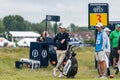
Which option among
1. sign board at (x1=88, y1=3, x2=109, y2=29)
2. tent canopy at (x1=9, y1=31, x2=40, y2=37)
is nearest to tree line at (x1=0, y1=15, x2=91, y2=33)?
tent canopy at (x1=9, y1=31, x2=40, y2=37)

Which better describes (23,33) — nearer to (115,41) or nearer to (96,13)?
(96,13)

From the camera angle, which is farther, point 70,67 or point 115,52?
point 115,52

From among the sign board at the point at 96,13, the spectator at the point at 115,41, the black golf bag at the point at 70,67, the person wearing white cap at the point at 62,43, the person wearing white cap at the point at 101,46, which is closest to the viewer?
the person wearing white cap at the point at 101,46

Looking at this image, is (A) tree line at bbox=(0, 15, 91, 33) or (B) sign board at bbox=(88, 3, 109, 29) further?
(A) tree line at bbox=(0, 15, 91, 33)

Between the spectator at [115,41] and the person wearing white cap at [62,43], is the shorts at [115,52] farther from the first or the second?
the person wearing white cap at [62,43]

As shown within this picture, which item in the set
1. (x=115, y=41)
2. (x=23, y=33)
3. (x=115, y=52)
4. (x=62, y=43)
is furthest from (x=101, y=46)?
(x=23, y=33)

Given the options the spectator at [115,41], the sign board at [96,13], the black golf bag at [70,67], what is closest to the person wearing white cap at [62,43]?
the black golf bag at [70,67]

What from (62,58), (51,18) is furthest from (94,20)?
(51,18)

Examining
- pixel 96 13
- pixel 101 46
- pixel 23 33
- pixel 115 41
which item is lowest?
pixel 23 33

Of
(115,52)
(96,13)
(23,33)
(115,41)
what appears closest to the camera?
(115,41)

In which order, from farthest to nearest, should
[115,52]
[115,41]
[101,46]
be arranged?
[115,52] → [115,41] → [101,46]

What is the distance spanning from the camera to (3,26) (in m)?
122

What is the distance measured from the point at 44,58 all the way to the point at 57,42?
4.55 meters

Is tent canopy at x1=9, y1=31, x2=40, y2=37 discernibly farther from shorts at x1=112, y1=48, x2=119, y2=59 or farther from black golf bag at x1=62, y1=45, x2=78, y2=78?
black golf bag at x1=62, y1=45, x2=78, y2=78
